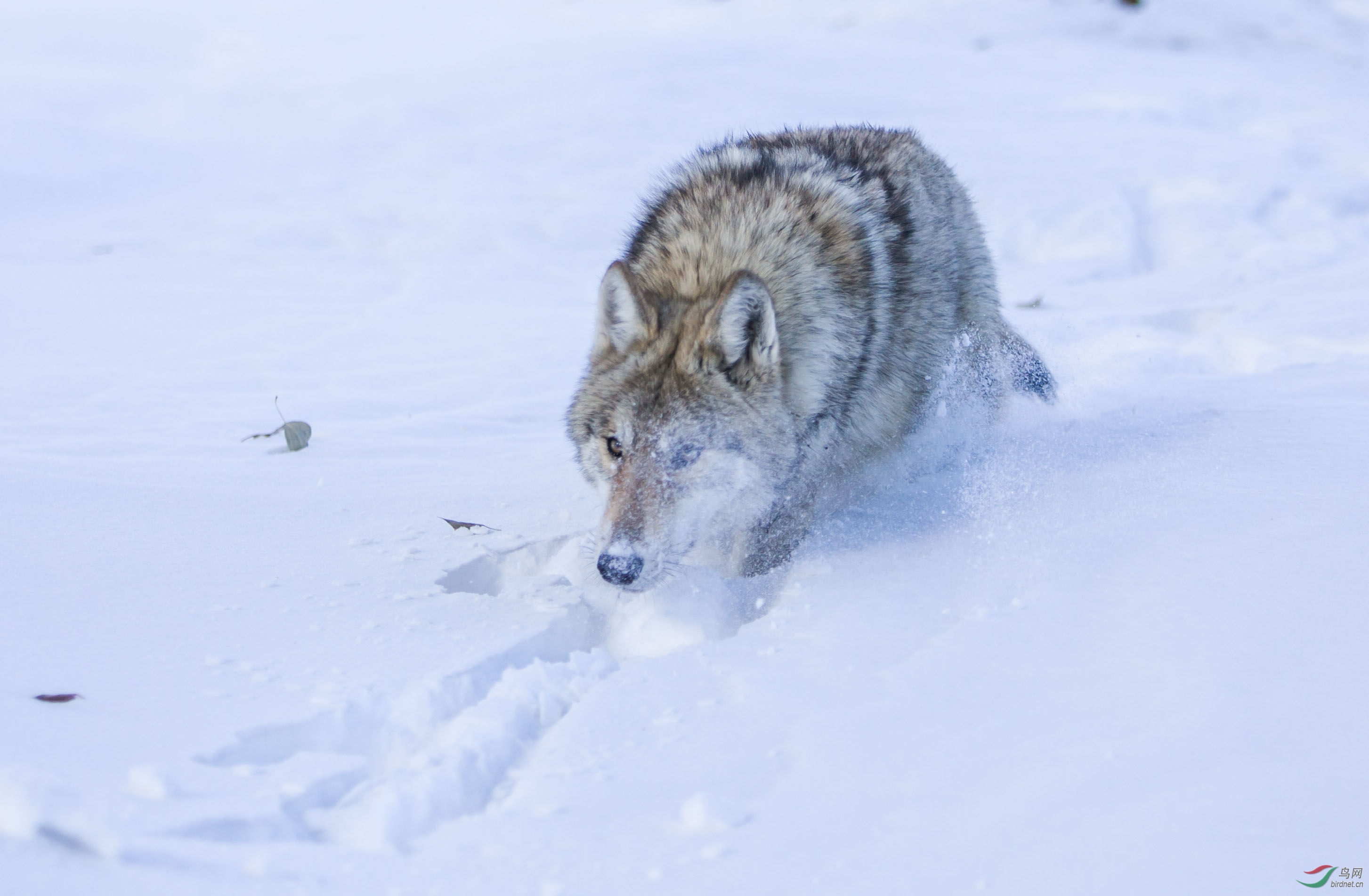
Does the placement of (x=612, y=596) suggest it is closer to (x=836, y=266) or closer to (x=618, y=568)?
(x=618, y=568)

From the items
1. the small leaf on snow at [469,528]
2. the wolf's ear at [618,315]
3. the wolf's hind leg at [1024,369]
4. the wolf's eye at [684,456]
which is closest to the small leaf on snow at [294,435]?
the small leaf on snow at [469,528]

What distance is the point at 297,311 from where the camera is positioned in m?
6.48

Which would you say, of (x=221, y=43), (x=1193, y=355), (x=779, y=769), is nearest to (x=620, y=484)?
(x=779, y=769)

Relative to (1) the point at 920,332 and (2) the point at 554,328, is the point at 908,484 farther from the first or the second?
(2) the point at 554,328

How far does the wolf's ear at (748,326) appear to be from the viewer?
2.97 metres

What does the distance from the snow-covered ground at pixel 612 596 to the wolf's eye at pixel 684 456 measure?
0.33 metres

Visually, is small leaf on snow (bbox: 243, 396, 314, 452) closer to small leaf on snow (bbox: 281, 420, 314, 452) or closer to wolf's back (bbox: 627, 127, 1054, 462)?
small leaf on snow (bbox: 281, 420, 314, 452)

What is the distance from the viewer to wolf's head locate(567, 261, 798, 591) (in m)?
2.98

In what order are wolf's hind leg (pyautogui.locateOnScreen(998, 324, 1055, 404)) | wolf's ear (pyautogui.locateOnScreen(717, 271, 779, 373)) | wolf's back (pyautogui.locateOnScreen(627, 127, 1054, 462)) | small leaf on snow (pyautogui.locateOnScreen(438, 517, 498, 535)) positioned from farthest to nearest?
wolf's hind leg (pyautogui.locateOnScreen(998, 324, 1055, 404))
small leaf on snow (pyautogui.locateOnScreen(438, 517, 498, 535))
wolf's back (pyautogui.locateOnScreen(627, 127, 1054, 462))
wolf's ear (pyautogui.locateOnScreen(717, 271, 779, 373))

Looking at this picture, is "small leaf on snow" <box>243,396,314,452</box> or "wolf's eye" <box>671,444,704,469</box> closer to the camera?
"wolf's eye" <box>671,444,704,469</box>

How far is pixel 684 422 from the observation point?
304cm

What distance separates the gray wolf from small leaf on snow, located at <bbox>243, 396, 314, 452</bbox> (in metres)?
1.40

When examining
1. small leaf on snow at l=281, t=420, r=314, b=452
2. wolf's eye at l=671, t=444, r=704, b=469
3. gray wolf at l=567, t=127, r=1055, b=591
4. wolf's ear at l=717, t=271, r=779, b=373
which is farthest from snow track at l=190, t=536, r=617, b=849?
small leaf on snow at l=281, t=420, r=314, b=452

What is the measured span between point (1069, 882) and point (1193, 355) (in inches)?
160
